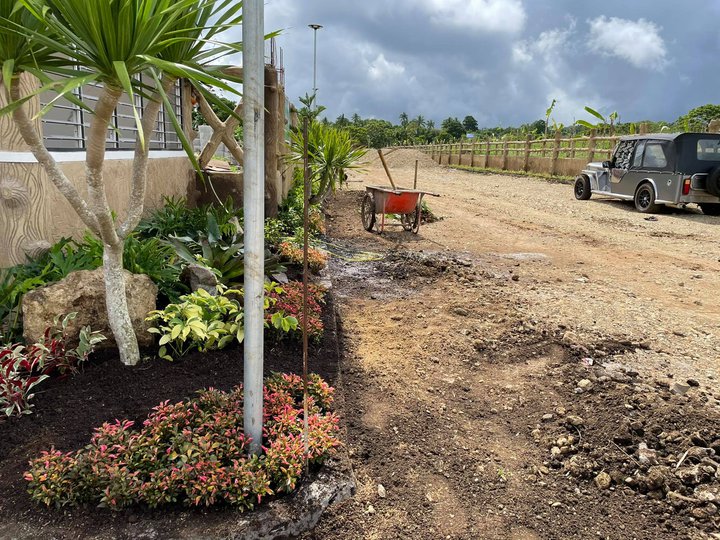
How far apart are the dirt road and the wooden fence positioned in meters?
14.7

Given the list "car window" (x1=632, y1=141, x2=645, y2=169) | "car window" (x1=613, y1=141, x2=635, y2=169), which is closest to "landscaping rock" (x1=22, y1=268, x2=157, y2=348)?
"car window" (x1=632, y1=141, x2=645, y2=169)

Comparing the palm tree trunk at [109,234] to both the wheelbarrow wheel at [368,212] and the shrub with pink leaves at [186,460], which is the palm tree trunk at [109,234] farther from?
the wheelbarrow wheel at [368,212]

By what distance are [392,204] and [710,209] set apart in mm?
7948

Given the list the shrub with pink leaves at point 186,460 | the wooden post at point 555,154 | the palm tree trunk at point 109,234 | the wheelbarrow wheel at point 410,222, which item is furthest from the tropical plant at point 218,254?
the wooden post at point 555,154

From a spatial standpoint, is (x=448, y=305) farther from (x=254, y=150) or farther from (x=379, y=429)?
(x=254, y=150)

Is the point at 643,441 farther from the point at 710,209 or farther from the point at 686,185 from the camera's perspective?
the point at 710,209

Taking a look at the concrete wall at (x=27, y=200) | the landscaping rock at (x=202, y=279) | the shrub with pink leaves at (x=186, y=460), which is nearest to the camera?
the shrub with pink leaves at (x=186, y=460)

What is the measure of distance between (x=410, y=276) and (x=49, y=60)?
4.59 metres

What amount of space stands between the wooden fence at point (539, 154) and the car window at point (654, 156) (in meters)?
7.35

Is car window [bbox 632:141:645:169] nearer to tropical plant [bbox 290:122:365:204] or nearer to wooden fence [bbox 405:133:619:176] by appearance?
wooden fence [bbox 405:133:619:176]

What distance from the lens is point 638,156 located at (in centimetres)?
1254

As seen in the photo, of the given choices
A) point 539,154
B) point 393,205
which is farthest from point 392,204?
point 539,154

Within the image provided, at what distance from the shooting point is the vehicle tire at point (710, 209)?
11797 millimetres

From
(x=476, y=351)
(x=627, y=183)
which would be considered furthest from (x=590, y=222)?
(x=476, y=351)
